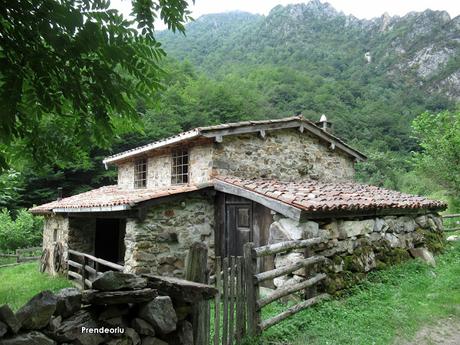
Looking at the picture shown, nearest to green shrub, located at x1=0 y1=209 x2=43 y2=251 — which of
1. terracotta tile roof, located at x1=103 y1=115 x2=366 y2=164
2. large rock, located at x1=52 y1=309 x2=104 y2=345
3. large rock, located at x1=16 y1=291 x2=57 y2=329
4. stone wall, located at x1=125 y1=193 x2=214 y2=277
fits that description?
terracotta tile roof, located at x1=103 y1=115 x2=366 y2=164

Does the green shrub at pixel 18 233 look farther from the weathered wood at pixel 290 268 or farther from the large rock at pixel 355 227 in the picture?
the large rock at pixel 355 227

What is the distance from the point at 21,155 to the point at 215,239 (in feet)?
22.3

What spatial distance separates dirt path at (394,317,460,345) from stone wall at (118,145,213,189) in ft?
18.8

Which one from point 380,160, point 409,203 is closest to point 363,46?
point 380,160

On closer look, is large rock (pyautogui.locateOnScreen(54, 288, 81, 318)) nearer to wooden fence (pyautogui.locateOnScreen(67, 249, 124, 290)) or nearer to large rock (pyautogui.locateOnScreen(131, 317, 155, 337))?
large rock (pyautogui.locateOnScreen(131, 317, 155, 337))

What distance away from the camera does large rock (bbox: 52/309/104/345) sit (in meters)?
2.58

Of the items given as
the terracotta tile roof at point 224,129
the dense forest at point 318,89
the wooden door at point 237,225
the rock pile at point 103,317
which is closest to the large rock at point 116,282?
the rock pile at point 103,317

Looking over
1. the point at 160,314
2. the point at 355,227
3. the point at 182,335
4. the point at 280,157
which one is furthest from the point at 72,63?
the point at 280,157

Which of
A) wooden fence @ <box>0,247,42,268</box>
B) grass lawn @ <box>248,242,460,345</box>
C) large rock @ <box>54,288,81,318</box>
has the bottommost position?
grass lawn @ <box>248,242,460,345</box>

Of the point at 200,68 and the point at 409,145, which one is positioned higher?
the point at 200,68

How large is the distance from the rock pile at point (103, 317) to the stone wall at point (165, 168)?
6.24 m

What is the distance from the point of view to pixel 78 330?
2674 millimetres

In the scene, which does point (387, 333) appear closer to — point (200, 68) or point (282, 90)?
point (282, 90)

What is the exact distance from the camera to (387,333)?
5160 mm
